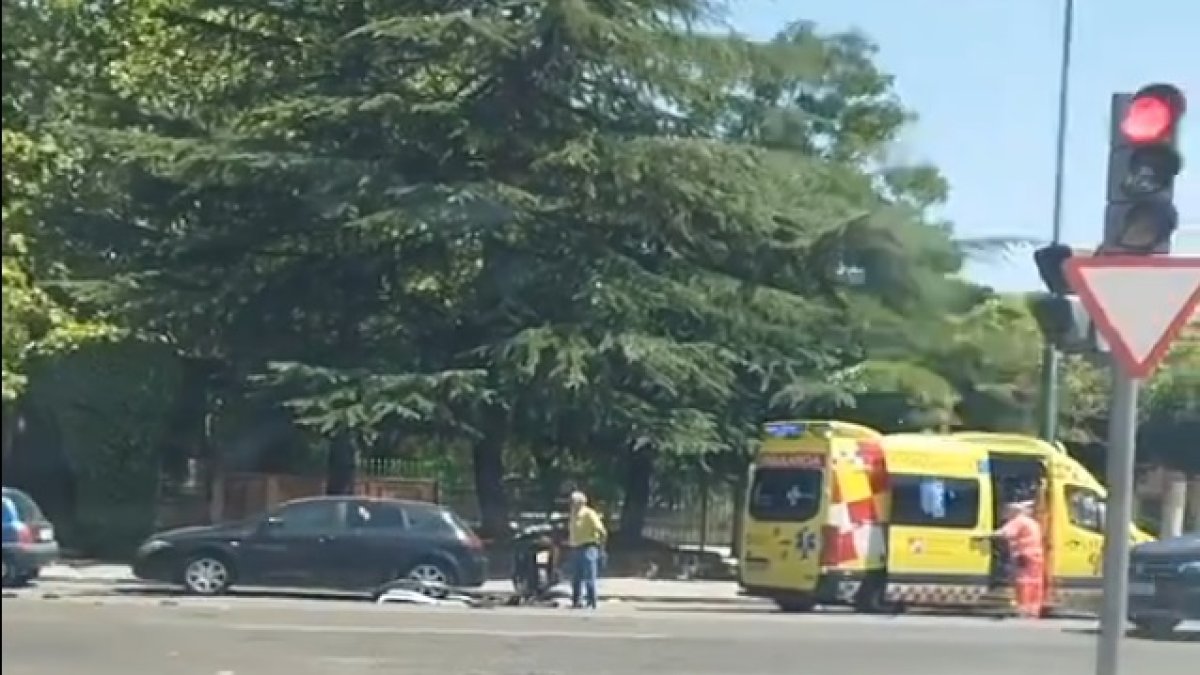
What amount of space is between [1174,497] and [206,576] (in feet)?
40.8

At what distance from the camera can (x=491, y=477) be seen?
2320cm

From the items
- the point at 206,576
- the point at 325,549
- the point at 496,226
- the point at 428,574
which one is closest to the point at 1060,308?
the point at 206,576

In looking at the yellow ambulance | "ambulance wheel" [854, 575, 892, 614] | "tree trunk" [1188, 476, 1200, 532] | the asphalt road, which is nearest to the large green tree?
the yellow ambulance

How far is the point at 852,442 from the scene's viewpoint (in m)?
23.3

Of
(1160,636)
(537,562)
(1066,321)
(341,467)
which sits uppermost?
(1066,321)

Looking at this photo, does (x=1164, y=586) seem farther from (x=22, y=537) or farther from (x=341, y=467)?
(x=22, y=537)

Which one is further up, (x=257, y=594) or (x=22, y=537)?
(x=22, y=537)

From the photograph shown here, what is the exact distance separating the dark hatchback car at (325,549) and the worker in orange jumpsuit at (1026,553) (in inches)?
208

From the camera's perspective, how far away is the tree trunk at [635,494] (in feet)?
74.0

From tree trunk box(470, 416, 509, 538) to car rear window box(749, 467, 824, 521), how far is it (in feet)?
8.67

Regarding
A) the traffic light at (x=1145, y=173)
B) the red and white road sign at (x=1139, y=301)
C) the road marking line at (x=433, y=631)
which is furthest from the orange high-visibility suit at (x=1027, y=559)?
the red and white road sign at (x=1139, y=301)

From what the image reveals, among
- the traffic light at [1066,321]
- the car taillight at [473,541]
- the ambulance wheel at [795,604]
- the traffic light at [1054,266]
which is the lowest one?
the ambulance wheel at [795,604]

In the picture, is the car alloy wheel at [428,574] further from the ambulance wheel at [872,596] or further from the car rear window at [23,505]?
the car rear window at [23,505]

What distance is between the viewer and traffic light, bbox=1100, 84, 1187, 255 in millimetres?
10312
